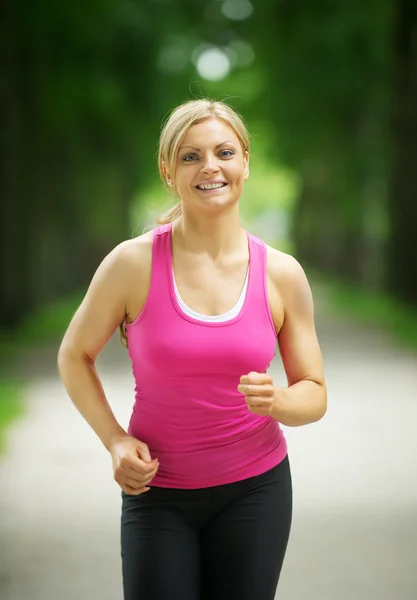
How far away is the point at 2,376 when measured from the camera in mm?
11602

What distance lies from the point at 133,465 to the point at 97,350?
1.24 feet

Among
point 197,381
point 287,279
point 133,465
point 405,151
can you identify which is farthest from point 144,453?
point 405,151

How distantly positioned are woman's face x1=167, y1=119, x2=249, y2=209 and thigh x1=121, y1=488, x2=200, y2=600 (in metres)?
0.77

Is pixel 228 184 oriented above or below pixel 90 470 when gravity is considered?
above

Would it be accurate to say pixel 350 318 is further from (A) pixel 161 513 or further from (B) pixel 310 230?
(B) pixel 310 230

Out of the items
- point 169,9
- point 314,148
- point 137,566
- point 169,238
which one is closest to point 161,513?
point 137,566

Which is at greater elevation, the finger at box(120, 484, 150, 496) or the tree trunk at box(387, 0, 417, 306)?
the tree trunk at box(387, 0, 417, 306)

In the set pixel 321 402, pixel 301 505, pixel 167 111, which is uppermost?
pixel 167 111

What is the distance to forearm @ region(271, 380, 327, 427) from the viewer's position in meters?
2.56

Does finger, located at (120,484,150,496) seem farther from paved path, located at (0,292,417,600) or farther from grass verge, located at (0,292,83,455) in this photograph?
grass verge, located at (0,292,83,455)

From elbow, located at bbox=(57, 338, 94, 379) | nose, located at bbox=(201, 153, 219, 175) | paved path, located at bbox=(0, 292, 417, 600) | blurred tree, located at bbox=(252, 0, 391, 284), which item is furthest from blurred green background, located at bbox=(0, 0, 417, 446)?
nose, located at bbox=(201, 153, 219, 175)

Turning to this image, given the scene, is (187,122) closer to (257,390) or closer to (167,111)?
(257,390)

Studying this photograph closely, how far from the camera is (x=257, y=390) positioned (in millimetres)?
2410

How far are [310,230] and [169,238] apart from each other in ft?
117
